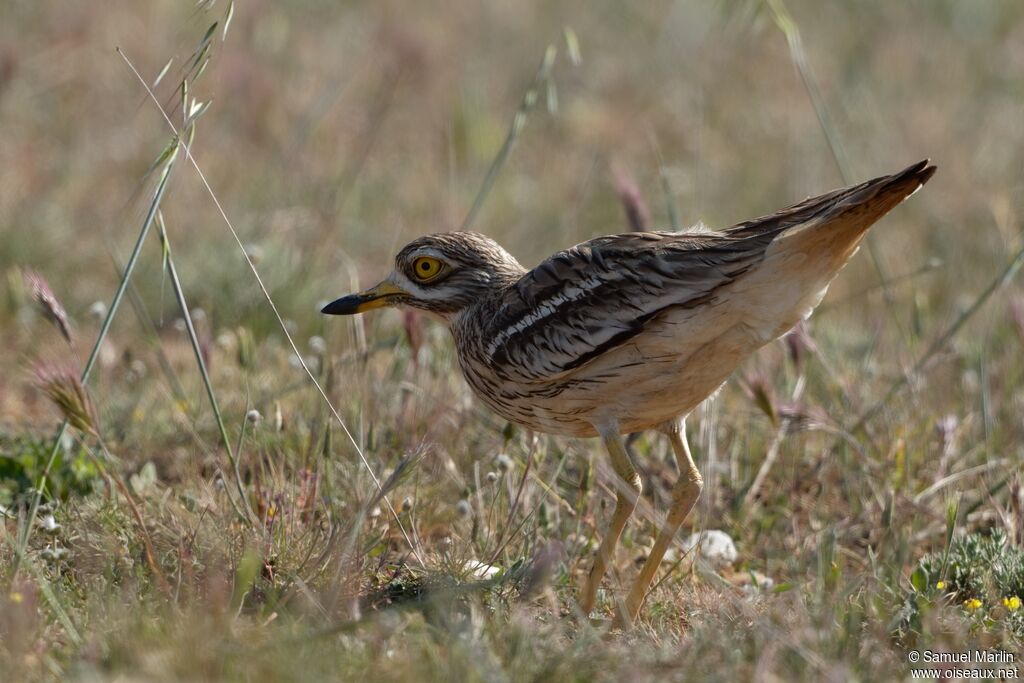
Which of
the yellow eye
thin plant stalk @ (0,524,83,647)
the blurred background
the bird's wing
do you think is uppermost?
the blurred background

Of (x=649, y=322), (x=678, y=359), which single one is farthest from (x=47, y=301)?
(x=678, y=359)

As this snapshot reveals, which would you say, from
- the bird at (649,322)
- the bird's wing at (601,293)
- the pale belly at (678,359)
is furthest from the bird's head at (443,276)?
the pale belly at (678,359)

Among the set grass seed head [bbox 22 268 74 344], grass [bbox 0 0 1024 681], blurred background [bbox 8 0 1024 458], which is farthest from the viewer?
blurred background [bbox 8 0 1024 458]

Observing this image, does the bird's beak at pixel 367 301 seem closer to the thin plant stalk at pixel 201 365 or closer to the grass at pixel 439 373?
the grass at pixel 439 373

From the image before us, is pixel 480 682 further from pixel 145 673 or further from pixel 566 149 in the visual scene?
pixel 566 149

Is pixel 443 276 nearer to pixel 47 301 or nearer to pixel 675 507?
pixel 675 507

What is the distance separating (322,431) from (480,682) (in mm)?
2072

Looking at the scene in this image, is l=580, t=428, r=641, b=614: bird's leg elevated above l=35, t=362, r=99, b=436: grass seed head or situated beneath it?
situated beneath

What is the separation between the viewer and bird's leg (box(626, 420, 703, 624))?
14.9 ft

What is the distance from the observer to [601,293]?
4.45 meters

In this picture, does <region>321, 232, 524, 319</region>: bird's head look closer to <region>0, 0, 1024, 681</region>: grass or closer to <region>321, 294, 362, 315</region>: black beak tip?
<region>321, 294, 362, 315</region>: black beak tip

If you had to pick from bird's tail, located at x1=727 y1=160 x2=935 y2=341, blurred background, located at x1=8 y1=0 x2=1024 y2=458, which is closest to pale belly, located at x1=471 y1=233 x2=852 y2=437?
bird's tail, located at x1=727 y1=160 x2=935 y2=341

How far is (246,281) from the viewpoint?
23.9 feet

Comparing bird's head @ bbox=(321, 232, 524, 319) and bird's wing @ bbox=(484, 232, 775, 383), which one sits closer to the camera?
bird's wing @ bbox=(484, 232, 775, 383)
